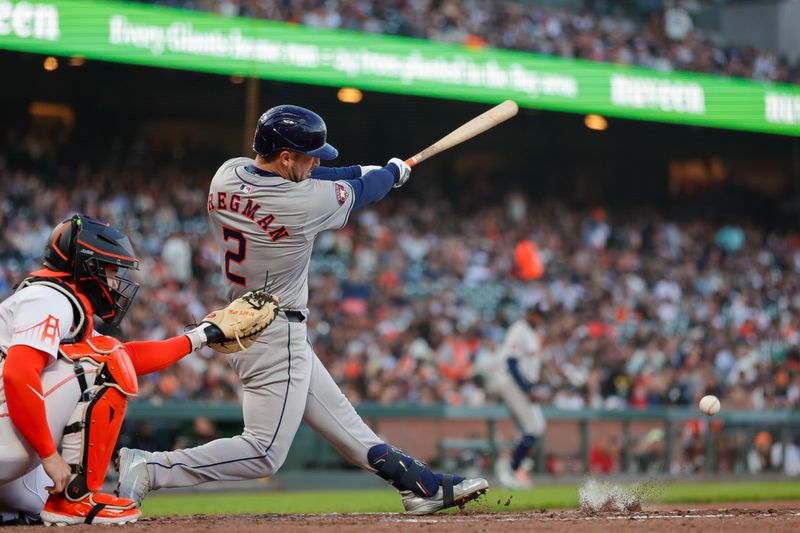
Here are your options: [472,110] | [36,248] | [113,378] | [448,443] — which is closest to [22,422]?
[113,378]

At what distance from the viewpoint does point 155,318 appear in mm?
12023

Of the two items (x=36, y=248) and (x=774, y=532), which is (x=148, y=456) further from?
(x=36, y=248)

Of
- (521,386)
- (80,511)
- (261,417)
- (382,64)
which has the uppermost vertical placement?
(382,64)

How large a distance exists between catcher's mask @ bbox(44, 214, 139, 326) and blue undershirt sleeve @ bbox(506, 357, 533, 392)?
6.07 meters

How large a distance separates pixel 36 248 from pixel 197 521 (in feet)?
27.5

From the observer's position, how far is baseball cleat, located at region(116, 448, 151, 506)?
168 inches

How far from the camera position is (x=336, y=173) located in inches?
190

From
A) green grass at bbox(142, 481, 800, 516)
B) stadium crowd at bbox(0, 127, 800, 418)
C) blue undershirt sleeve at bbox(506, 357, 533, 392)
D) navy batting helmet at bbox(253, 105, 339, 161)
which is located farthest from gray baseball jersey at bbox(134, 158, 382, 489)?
stadium crowd at bbox(0, 127, 800, 418)

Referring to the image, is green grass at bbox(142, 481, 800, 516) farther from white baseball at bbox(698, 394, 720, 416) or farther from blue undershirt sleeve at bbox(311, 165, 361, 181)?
blue undershirt sleeve at bbox(311, 165, 361, 181)

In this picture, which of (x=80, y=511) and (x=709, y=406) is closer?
(x=80, y=511)

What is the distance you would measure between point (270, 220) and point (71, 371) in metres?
0.95

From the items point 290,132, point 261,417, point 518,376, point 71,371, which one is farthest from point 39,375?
point 518,376

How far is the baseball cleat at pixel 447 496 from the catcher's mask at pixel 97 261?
4.73 ft

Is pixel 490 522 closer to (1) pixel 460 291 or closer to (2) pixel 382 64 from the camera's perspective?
(2) pixel 382 64
